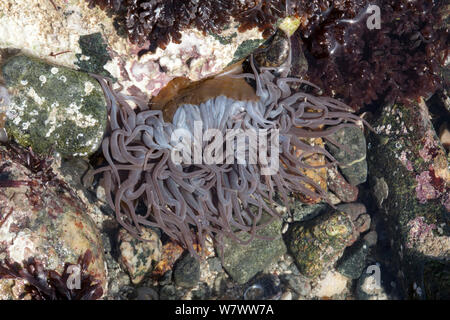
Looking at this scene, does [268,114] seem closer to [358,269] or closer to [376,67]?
[376,67]

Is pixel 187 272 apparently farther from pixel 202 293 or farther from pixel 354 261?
pixel 354 261

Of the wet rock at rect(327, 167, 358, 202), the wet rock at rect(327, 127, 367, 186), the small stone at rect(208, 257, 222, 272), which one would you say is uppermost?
the wet rock at rect(327, 127, 367, 186)

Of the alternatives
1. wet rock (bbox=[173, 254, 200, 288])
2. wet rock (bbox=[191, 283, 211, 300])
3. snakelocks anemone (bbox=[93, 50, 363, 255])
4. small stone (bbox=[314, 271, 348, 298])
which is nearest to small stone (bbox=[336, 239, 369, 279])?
small stone (bbox=[314, 271, 348, 298])

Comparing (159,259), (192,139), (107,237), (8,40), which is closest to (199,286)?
(159,259)

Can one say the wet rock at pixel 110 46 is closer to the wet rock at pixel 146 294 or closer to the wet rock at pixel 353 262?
the wet rock at pixel 146 294

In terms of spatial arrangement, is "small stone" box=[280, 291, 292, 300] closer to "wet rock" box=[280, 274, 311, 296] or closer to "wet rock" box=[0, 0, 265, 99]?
"wet rock" box=[280, 274, 311, 296]

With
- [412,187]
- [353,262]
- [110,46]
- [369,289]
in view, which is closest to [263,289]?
[353,262]
